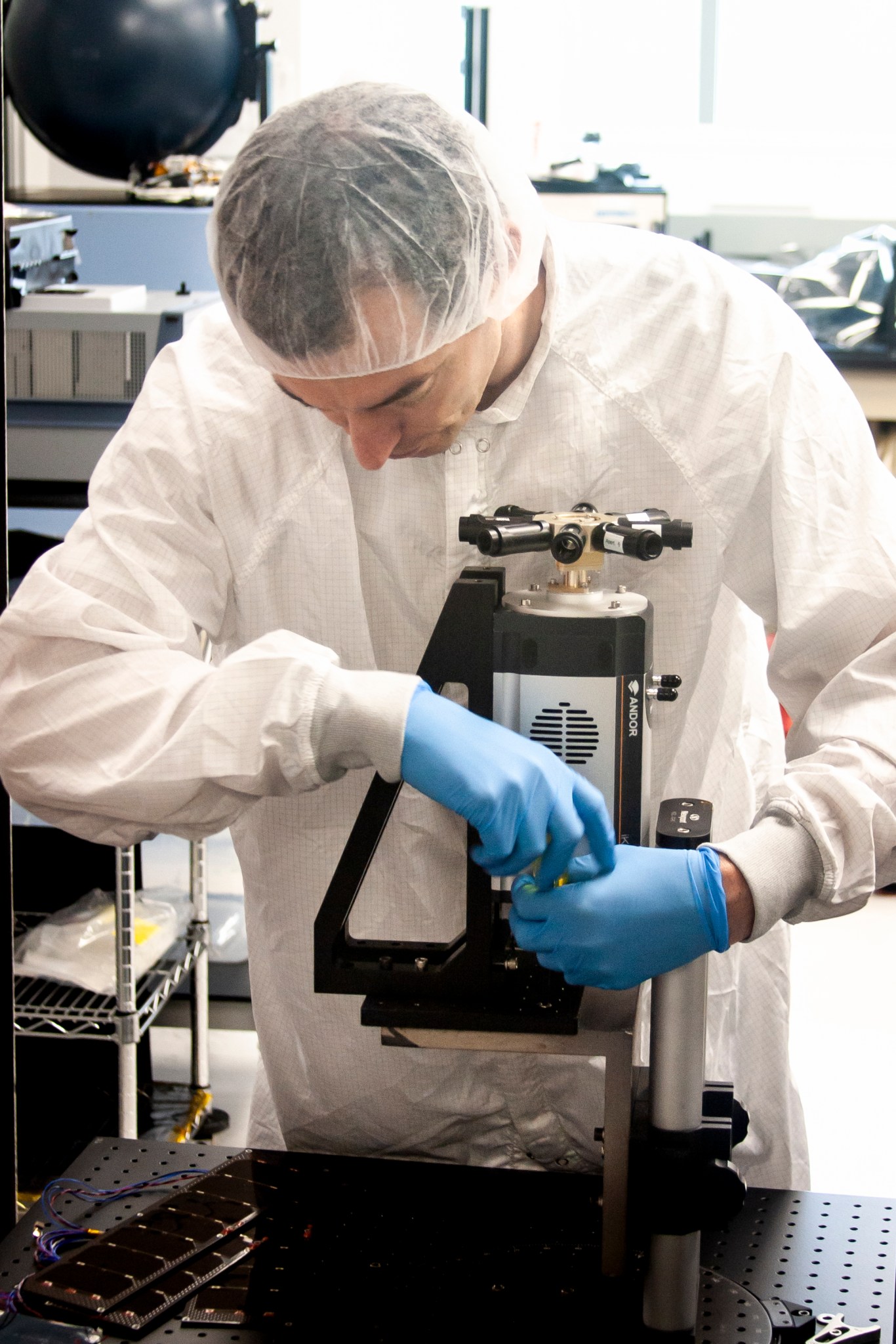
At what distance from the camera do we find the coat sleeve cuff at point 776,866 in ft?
3.07

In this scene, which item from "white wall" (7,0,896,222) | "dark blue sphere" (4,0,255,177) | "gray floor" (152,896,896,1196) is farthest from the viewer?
"white wall" (7,0,896,222)

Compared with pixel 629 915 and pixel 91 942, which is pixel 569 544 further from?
pixel 91 942

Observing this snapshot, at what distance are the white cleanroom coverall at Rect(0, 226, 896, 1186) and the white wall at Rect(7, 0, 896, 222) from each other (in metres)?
3.99

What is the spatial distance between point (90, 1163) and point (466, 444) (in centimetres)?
63

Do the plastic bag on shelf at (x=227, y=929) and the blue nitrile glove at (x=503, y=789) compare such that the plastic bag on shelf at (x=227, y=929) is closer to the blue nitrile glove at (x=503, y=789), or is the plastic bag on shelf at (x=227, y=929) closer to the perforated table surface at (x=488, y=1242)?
the perforated table surface at (x=488, y=1242)

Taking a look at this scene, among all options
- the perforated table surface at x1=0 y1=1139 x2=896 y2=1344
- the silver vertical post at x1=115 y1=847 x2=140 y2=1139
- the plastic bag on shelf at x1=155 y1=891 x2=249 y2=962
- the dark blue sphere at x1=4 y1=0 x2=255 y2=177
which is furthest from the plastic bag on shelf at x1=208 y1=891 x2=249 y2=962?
the perforated table surface at x1=0 y1=1139 x2=896 y2=1344

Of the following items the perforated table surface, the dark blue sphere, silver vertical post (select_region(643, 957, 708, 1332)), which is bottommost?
the perforated table surface

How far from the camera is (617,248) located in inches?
47.4

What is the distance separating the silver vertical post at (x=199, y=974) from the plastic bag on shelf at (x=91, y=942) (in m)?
0.04

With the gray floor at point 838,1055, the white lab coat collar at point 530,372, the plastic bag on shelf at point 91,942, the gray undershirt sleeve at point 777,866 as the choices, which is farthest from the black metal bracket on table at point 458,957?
the gray floor at point 838,1055

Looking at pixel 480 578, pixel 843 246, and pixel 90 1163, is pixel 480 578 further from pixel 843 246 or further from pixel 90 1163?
pixel 843 246

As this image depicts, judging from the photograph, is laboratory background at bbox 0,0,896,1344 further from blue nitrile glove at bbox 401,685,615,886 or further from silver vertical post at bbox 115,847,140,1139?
blue nitrile glove at bbox 401,685,615,886

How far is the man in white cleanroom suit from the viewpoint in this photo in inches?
36.3

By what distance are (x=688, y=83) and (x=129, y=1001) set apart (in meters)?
4.23
